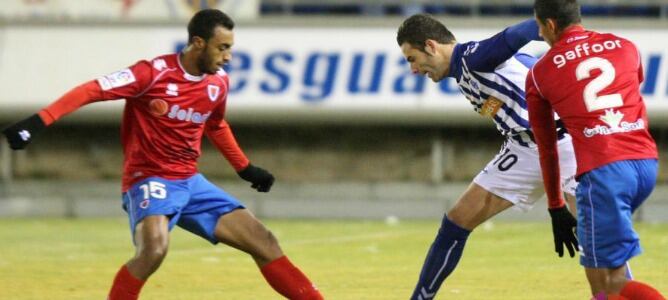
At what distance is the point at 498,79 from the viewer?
8.23 meters

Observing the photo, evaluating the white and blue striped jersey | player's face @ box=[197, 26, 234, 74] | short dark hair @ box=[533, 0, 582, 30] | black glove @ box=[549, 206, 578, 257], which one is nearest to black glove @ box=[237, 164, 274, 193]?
player's face @ box=[197, 26, 234, 74]

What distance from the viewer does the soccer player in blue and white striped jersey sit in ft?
26.8

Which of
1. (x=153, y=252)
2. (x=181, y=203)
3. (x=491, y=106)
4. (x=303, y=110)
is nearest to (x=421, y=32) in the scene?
(x=491, y=106)

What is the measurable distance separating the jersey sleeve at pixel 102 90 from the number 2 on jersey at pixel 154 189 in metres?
0.52

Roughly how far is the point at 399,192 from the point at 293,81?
86.1 inches

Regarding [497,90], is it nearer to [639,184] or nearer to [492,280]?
[639,184]

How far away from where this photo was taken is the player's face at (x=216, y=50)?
821 cm

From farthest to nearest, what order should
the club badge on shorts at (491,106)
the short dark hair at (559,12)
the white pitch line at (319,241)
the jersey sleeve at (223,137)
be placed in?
1. the white pitch line at (319,241)
2. the jersey sleeve at (223,137)
3. the club badge on shorts at (491,106)
4. the short dark hair at (559,12)

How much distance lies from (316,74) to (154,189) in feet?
37.2

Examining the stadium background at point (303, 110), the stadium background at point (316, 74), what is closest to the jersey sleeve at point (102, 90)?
the stadium background at point (303, 110)

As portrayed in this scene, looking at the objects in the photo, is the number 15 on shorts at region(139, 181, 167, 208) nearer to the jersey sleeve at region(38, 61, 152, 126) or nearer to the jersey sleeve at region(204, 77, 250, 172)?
the jersey sleeve at region(38, 61, 152, 126)

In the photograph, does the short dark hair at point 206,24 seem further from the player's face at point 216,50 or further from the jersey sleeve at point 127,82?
the jersey sleeve at point 127,82

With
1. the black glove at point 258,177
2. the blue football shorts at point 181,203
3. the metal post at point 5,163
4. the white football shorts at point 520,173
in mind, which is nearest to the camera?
the blue football shorts at point 181,203

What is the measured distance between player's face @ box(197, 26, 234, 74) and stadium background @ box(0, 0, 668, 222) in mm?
10561
